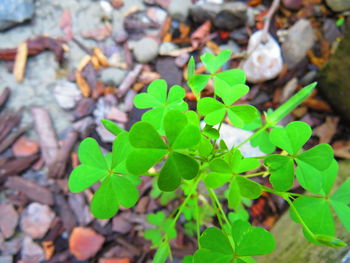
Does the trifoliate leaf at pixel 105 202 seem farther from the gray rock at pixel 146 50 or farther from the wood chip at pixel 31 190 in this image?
the gray rock at pixel 146 50

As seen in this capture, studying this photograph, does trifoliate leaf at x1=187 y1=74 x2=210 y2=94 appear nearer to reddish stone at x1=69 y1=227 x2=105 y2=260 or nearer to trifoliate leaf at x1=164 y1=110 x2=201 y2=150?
trifoliate leaf at x1=164 y1=110 x2=201 y2=150

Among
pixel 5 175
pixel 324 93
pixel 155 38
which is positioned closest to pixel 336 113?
pixel 324 93

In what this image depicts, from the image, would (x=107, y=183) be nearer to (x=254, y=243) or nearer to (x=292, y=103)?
(x=254, y=243)

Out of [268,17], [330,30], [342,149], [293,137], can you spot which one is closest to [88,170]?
[293,137]

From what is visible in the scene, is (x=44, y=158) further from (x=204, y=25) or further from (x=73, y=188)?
(x=204, y=25)

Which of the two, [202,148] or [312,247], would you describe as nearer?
[202,148]

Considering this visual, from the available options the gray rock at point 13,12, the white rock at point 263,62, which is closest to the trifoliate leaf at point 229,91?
the white rock at point 263,62
